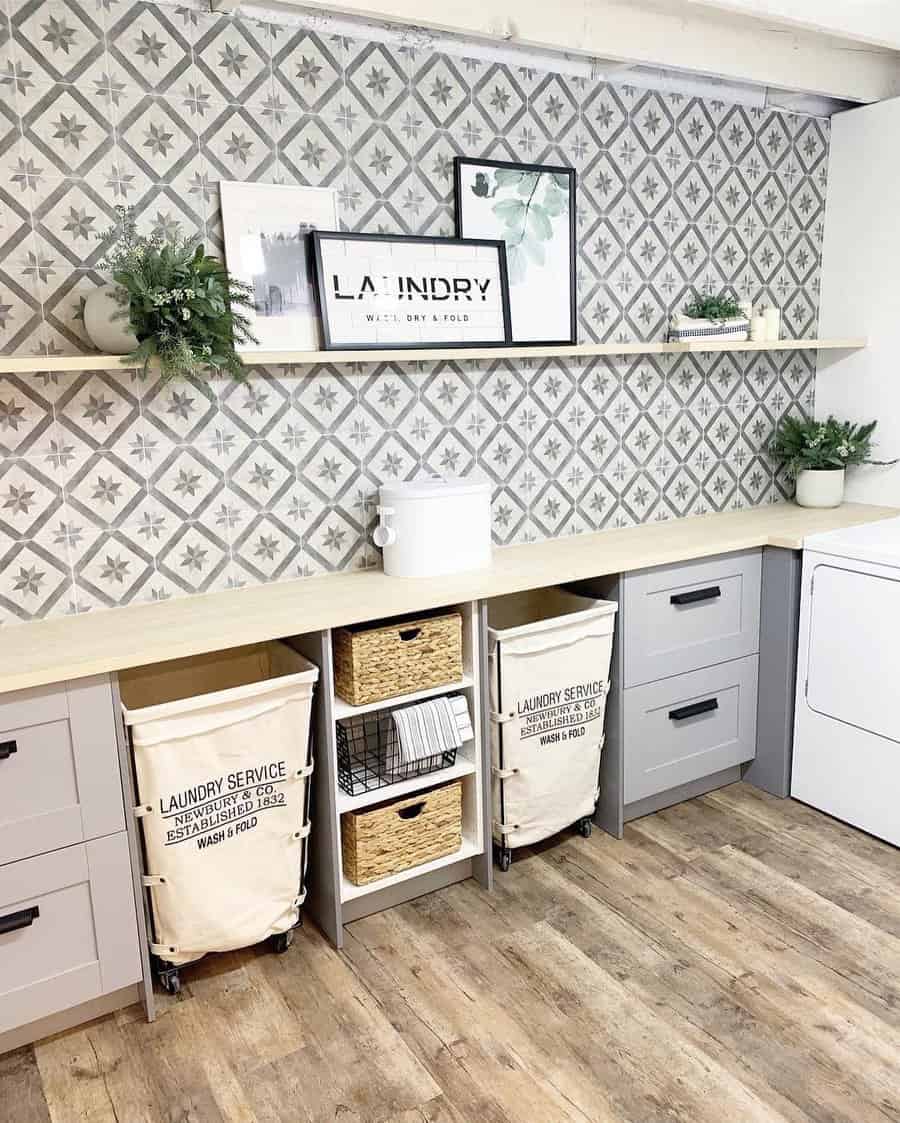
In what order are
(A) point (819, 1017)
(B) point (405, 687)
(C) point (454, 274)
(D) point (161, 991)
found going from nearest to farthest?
1. (A) point (819, 1017)
2. (D) point (161, 991)
3. (B) point (405, 687)
4. (C) point (454, 274)

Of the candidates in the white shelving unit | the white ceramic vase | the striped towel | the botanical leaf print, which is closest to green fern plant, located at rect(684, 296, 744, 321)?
the botanical leaf print

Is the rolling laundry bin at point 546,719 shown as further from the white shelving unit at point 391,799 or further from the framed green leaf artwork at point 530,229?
the framed green leaf artwork at point 530,229

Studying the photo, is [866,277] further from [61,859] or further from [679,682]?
[61,859]

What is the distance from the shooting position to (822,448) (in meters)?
3.63

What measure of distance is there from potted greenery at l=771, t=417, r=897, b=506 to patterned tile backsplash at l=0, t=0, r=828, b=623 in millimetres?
148

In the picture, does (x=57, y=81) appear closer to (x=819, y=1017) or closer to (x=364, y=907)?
(x=364, y=907)

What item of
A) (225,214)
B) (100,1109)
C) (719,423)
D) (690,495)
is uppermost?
(225,214)

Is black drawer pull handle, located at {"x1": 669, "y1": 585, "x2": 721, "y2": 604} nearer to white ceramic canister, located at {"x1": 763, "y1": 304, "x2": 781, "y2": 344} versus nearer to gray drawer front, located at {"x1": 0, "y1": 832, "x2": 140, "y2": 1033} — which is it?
white ceramic canister, located at {"x1": 763, "y1": 304, "x2": 781, "y2": 344}

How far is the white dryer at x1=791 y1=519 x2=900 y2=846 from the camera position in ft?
9.45

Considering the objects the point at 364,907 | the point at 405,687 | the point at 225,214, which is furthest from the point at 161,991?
the point at 225,214

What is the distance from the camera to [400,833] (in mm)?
2578

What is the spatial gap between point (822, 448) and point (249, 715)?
94.1 inches

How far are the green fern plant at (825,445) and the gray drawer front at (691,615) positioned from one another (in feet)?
2.18

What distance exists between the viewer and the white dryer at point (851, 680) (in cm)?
288
